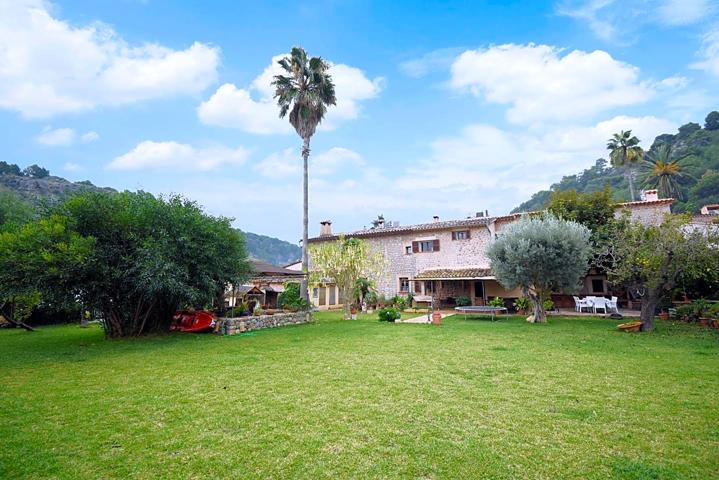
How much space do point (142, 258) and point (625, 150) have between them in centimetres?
4643

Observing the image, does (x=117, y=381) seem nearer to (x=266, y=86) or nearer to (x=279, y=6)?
(x=279, y=6)

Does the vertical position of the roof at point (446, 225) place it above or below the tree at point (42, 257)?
above

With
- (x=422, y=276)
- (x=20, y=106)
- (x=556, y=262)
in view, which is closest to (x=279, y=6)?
(x=20, y=106)

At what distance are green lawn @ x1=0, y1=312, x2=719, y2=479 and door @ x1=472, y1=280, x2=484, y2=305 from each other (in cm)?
1473

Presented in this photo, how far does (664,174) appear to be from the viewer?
40.7 metres

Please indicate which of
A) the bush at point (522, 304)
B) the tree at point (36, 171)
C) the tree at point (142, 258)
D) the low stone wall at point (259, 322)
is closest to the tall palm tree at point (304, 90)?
the low stone wall at point (259, 322)

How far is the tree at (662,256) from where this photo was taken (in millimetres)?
12531

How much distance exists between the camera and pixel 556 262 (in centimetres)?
1598

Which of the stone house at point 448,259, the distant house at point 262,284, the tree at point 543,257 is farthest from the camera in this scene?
the stone house at point 448,259

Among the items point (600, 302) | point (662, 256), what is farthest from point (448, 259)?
point (662, 256)

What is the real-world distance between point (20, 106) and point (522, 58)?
2312 cm

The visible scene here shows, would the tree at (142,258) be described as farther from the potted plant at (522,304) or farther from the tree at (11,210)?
the potted plant at (522,304)

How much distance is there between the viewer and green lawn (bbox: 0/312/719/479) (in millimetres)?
3877

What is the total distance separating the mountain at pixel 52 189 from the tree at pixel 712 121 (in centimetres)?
7269
